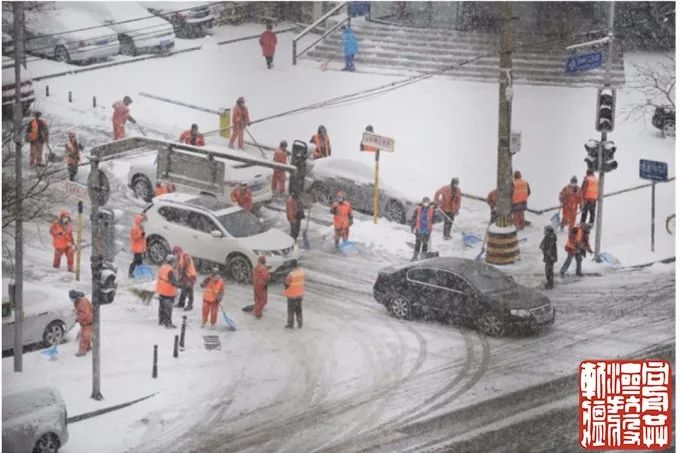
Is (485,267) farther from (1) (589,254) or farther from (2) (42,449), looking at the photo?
(2) (42,449)

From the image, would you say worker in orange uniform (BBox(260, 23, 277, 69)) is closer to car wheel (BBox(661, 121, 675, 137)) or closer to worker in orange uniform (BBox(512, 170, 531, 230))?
worker in orange uniform (BBox(512, 170, 531, 230))

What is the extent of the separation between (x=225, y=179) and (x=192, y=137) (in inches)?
45.0

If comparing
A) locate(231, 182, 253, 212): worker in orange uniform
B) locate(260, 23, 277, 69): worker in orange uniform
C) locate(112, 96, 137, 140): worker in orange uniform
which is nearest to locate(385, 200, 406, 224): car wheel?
locate(231, 182, 253, 212): worker in orange uniform

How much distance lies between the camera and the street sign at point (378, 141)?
30.3 meters

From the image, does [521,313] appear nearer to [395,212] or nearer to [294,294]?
[294,294]

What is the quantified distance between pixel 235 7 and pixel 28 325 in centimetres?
905

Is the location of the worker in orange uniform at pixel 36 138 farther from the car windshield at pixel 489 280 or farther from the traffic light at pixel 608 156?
the traffic light at pixel 608 156

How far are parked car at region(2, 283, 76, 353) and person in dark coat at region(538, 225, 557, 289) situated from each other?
892 centimetres

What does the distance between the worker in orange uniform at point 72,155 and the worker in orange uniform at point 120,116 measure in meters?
1.07

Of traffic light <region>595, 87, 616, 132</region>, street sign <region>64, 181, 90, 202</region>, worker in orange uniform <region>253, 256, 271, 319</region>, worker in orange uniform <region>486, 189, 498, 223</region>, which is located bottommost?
worker in orange uniform <region>253, 256, 271, 319</region>

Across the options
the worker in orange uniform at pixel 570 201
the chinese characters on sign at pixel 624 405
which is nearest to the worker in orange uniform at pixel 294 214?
the worker in orange uniform at pixel 570 201

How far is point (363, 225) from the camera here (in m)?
31.2

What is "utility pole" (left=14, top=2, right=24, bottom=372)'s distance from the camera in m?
24.1

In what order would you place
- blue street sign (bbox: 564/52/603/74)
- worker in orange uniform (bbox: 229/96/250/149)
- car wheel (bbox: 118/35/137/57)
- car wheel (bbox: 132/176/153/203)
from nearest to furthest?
blue street sign (bbox: 564/52/603/74)
car wheel (bbox: 118/35/137/57)
car wheel (bbox: 132/176/153/203)
worker in orange uniform (bbox: 229/96/250/149)
